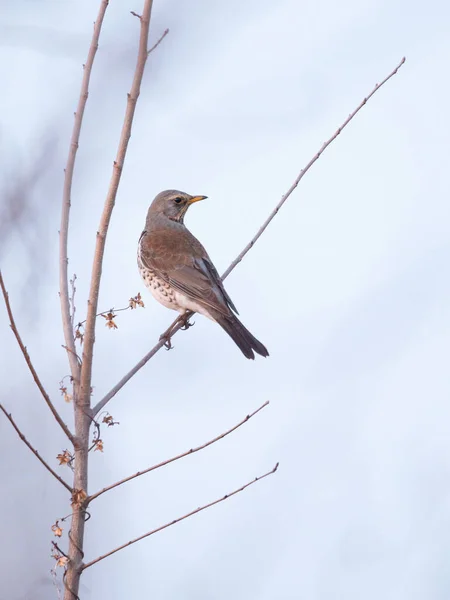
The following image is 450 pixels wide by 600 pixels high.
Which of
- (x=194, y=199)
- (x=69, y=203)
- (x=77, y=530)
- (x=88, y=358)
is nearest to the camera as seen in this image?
(x=77, y=530)

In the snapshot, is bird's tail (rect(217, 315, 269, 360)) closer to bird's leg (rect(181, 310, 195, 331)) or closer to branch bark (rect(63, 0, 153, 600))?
bird's leg (rect(181, 310, 195, 331))

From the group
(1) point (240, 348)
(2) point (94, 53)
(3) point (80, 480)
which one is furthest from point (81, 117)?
(1) point (240, 348)

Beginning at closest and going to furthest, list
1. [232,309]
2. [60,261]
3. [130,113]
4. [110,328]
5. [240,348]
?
[130,113]
[60,261]
[110,328]
[240,348]
[232,309]

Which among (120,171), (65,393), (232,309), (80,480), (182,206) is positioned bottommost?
(80,480)

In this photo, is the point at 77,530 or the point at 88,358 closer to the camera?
the point at 77,530

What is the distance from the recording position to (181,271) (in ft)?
17.5

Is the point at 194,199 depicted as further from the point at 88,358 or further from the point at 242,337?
the point at 88,358

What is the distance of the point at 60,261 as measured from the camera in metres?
2.99

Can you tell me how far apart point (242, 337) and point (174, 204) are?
1.90m

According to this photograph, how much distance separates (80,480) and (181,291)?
2.64 metres

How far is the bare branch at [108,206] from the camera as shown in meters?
2.59

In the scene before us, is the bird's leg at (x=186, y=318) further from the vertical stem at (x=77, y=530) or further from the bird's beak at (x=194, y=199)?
the vertical stem at (x=77, y=530)

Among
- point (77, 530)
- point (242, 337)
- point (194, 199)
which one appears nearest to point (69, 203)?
point (77, 530)

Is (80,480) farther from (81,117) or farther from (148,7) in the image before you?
(148,7)
